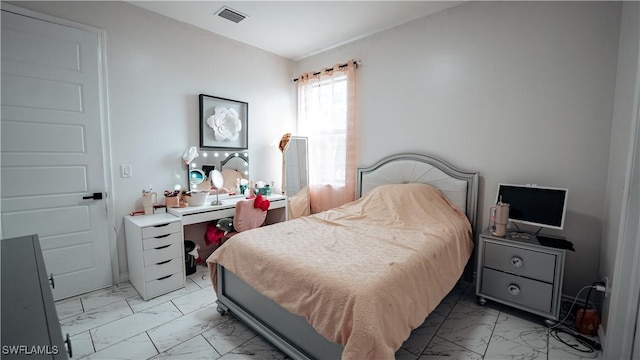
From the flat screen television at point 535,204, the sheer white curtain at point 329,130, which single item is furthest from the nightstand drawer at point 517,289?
the sheer white curtain at point 329,130

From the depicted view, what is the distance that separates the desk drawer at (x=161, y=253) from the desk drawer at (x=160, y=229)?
12 centimetres

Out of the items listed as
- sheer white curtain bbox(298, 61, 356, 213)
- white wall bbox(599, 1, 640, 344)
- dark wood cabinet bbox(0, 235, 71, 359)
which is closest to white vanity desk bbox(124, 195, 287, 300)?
dark wood cabinet bbox(0, 235, 71, 359)

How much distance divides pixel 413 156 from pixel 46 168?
3335mm

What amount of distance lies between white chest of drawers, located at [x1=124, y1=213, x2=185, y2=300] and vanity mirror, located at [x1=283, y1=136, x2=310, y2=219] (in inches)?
66.0

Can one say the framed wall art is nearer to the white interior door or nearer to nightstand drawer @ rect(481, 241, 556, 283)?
the white interior door

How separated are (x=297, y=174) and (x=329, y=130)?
80cm

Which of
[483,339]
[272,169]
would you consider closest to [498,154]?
A: [483,339]

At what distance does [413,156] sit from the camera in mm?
2959

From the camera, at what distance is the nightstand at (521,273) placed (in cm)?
193

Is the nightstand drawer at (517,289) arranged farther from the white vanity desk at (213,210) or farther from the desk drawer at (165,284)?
the desk drawer at (165,284)

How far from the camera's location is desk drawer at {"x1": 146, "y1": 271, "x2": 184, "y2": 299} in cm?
236

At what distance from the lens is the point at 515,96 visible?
2369 mm

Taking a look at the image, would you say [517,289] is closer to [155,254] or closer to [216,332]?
[216,332]

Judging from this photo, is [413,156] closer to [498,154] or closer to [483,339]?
[498,154]
